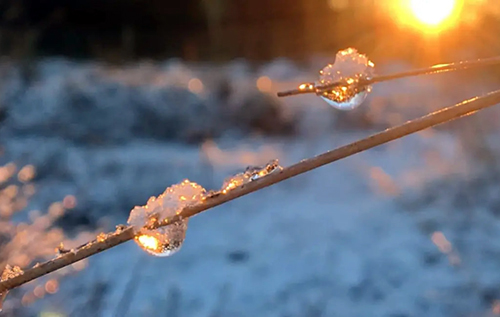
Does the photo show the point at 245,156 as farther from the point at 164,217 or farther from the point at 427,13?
the point at 164,217

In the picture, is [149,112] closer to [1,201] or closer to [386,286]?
[1,201]

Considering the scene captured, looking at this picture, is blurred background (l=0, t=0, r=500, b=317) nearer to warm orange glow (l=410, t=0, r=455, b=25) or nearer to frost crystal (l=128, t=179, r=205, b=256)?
warm orange glow (l=410, t=0, r=455, b=25)

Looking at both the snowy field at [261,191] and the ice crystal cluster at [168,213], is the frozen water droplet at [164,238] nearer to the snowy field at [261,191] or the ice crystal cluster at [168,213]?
the ice crystal cluster at [168,213]

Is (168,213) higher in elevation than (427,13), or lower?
lower

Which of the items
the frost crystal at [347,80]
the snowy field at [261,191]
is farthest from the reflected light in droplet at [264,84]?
the frost crystal at [347,80]

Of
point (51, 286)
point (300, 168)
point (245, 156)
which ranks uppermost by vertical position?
point (245, 156)

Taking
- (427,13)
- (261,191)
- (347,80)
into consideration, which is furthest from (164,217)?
(427,13)
